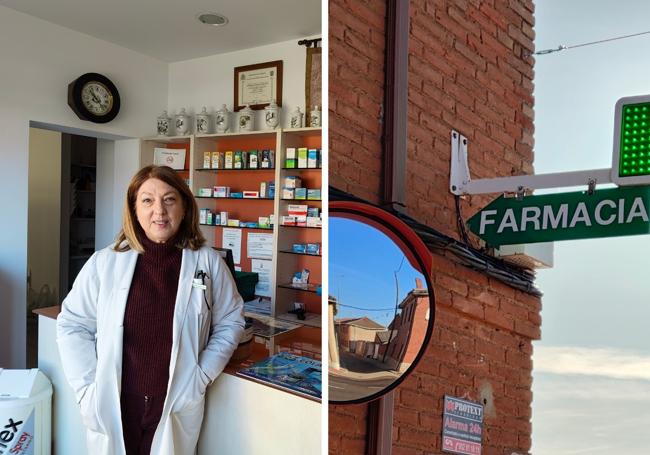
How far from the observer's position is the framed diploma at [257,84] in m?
1.40

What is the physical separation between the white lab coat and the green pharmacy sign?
582 millimetres

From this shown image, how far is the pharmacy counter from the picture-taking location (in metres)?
0.88

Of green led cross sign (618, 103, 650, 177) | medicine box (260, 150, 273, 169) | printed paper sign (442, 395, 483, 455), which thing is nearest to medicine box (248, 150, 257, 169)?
medicine box (260, 150, 273, 169)

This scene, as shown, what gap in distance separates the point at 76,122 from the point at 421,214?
0.82 metres

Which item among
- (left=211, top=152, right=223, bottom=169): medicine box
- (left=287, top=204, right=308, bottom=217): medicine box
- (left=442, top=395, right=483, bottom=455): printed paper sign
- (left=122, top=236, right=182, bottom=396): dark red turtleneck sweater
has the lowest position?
(left=442, top=395, right=483, bottom=455): printed paper sign

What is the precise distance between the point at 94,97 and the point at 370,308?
2.63ft

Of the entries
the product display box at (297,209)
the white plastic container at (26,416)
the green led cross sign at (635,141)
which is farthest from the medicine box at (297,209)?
the green led cross sign at (635,141)

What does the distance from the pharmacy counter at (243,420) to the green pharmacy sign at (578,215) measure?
1.72 ft

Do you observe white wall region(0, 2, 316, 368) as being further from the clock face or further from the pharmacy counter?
the pharmacy counter

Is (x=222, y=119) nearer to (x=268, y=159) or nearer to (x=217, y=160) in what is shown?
(x=217, y=160)

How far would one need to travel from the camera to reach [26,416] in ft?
3.43

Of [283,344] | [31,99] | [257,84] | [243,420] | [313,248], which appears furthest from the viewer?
[313,248]

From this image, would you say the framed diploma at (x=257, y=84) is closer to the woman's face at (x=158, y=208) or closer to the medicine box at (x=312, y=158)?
Answer: the medicine box at (x=312, y=158)

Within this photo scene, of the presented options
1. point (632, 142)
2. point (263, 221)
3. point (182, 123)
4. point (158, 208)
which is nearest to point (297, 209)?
point (263, 221)
